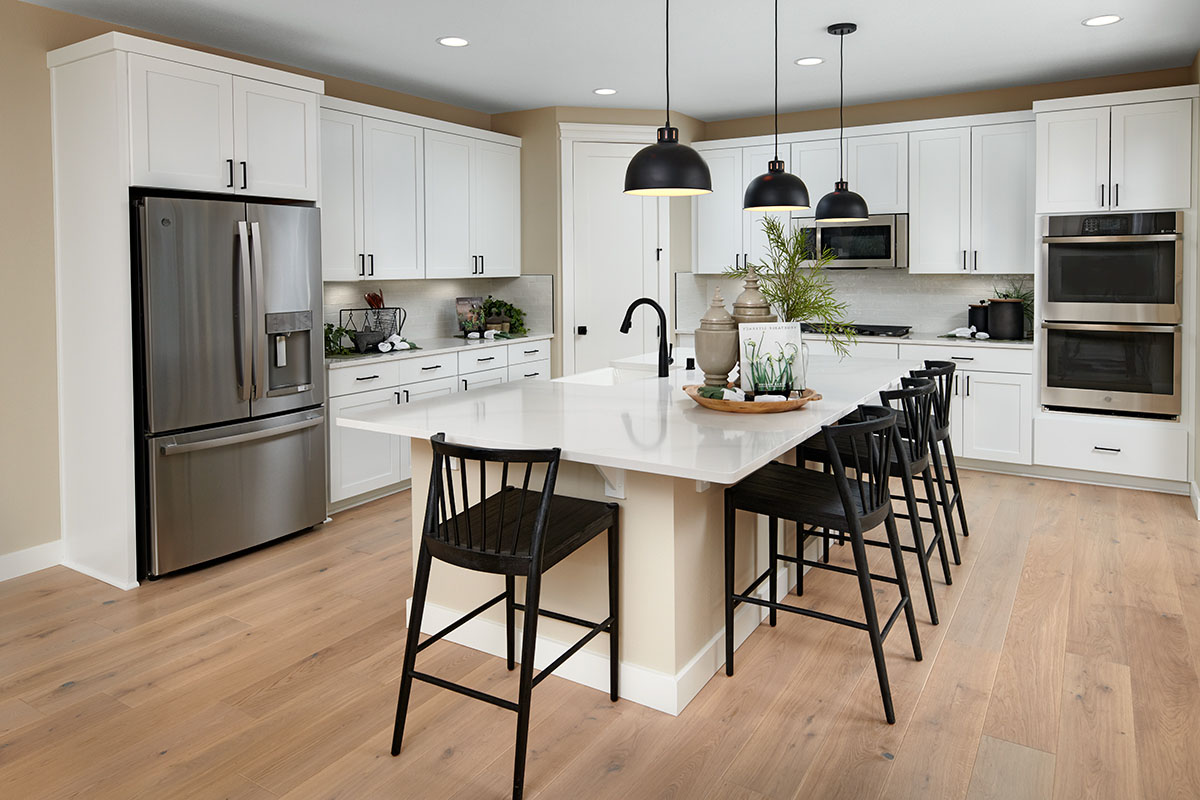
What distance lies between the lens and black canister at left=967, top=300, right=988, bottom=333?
5.75 metres

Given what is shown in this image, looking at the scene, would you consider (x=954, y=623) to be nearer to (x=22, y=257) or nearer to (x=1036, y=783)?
(x=1036, y=783)

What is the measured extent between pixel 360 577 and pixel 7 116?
8.38ft

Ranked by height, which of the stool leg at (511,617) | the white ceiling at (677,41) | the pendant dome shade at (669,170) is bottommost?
the stool leg at (511,617)

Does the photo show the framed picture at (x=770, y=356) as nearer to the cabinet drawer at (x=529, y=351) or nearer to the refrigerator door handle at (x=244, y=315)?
the refrigerator door handle at (x=244, y=315)

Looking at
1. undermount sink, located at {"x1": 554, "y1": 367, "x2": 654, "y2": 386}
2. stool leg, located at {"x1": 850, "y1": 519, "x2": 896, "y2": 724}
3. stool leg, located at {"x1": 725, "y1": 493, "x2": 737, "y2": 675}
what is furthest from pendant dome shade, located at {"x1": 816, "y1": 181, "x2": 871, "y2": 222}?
stool leg, located at {"x1": 850, "y1": 519, "x2": 896, "y2": 724}

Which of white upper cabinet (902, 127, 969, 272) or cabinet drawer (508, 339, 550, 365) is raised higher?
white upper cabinet (902, 127, 969, 272)

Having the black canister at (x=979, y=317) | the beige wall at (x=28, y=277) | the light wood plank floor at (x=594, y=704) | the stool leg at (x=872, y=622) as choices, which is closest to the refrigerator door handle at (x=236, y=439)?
the light wood plank floor at (x=594, y=704)

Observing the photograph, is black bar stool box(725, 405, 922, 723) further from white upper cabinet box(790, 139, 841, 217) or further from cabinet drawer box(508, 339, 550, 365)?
white upper cabinet box(790, 139, 841, 217)

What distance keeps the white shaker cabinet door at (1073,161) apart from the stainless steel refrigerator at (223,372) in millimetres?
4339

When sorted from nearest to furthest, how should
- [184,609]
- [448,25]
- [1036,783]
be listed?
1. [1036,783]
2. [184,609]
3. [448,25]

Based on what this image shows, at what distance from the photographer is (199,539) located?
3857 millimetres

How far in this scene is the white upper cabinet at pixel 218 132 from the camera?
357cm

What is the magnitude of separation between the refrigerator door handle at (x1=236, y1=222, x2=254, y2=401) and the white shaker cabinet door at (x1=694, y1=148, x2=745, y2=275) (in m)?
3.71

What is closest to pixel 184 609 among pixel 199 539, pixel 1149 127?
pixel 199 539
